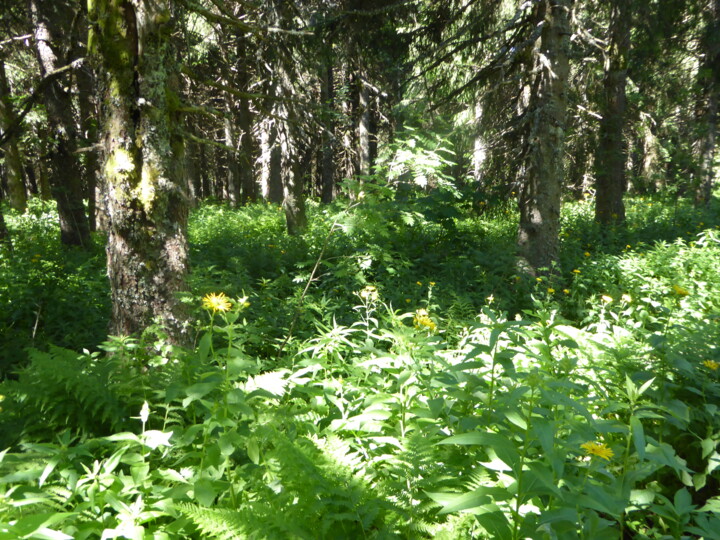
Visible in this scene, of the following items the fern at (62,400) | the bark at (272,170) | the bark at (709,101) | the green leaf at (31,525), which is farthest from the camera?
the bark at (272,170)

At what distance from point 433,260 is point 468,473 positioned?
4857 millimetres

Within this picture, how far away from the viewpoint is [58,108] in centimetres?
702

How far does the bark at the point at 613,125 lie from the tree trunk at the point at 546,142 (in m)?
2.84

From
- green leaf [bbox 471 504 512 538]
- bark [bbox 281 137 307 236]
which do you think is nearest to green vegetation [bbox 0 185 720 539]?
green leaf [bbox 471 504 512 538]

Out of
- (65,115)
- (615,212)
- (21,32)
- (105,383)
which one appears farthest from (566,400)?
(21,32)

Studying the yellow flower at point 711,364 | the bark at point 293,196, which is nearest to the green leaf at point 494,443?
the yellow flower at point 711,364

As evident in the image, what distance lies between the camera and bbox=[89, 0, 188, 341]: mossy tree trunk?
3021 mm

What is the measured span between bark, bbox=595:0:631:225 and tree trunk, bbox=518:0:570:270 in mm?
2845

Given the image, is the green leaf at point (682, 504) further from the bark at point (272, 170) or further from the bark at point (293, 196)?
the bark at point (272, 170)

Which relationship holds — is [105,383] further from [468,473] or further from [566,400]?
[566,400]

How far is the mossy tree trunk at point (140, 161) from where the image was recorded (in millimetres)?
3021

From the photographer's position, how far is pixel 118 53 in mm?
3016

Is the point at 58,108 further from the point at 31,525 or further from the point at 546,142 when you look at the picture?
the point at 31,525

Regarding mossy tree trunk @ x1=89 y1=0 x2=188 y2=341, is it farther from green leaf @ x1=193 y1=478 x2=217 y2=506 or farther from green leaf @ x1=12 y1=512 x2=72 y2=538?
green leaf @ x1=12 y1=512 x2=72 y2=538
